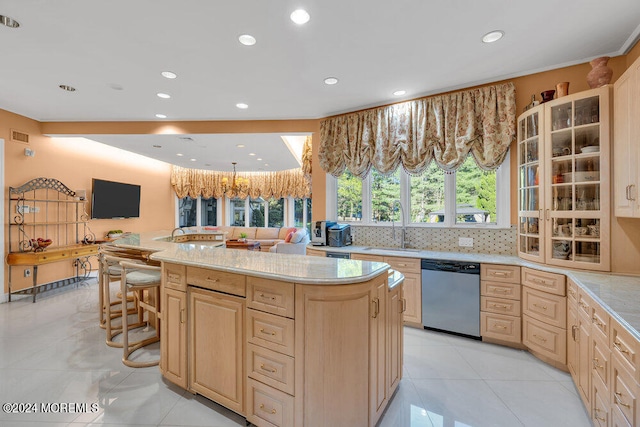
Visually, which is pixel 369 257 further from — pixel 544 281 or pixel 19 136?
pixel 19 136

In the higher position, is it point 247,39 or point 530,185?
point 247,39

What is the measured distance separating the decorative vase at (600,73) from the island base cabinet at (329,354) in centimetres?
276

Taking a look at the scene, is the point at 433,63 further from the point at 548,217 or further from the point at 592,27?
the point at 548,217

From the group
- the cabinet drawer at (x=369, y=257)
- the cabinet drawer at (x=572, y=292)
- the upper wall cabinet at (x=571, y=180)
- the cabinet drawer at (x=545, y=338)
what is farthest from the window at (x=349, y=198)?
the cabinet drawer at (x=572, y=292)

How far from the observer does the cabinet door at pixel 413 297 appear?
10.1 feet

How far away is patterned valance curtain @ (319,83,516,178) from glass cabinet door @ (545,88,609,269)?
0.50 m

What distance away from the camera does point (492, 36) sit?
229 cm

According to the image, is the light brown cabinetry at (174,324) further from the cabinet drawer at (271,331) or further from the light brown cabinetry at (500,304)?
the light brown cabinetry at (500,304)

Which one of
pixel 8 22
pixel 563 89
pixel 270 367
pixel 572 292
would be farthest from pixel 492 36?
pixel 8 22

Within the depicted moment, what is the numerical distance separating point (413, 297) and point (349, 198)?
1.69m

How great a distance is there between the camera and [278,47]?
8.03 feet

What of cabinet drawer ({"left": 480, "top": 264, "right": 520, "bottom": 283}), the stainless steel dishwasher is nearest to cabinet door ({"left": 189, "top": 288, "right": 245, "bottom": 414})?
the stainless steel dishwasher

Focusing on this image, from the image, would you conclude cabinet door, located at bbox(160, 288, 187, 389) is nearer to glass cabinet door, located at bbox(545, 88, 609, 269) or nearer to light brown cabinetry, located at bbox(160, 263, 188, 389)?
light brown cabinetry, located at bbox(160, 263, 188, 389)

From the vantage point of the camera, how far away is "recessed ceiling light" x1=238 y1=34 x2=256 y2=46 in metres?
2.29
